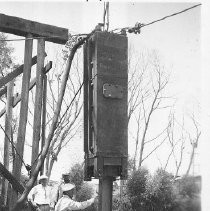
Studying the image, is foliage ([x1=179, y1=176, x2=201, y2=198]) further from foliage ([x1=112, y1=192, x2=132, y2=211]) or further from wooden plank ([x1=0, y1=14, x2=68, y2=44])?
wooden plank ([x1=0, y1=14, x2=68, y2=44])

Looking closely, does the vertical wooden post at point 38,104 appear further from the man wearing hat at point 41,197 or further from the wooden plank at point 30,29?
the man wearing hat at point 41,197

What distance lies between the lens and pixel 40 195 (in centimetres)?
605

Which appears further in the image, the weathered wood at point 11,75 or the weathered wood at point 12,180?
the weathered wood at point 11,75

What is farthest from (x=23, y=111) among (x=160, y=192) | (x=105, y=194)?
(x=160, y=192)

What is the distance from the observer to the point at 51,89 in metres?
20.3

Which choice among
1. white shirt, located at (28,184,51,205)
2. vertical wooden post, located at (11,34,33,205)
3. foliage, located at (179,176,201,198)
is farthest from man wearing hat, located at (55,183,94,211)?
foliage, located at (179,176,201,198)

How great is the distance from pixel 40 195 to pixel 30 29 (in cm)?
284

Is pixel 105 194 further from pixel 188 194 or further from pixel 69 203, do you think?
pixel 188 194

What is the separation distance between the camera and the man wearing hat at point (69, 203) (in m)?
4.48

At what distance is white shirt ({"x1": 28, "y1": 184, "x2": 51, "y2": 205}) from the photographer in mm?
5961

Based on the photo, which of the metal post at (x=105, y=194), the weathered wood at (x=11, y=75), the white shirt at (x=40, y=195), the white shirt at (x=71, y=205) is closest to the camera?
the metal post at (x=105, y=194)

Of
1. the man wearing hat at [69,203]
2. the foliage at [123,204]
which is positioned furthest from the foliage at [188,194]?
the man wearing hat at [69,203]

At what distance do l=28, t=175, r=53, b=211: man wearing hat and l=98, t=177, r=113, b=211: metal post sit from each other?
72.8 inches

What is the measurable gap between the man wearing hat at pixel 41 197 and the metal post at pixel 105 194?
1849mm
